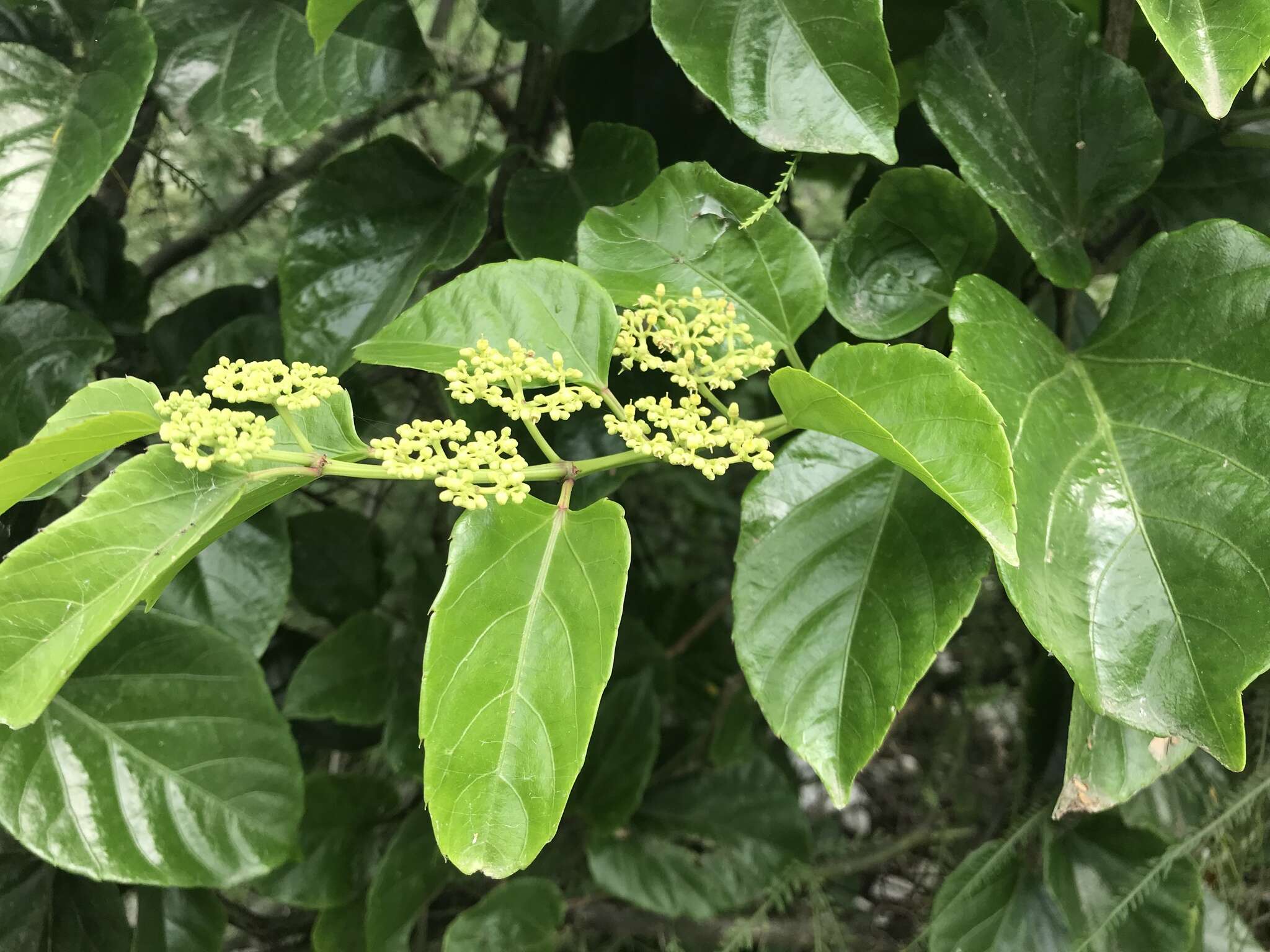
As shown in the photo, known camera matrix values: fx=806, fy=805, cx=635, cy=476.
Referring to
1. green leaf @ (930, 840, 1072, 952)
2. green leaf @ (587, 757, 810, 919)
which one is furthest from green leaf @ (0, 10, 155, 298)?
green leaf @ (930, 840, 1072, 952)

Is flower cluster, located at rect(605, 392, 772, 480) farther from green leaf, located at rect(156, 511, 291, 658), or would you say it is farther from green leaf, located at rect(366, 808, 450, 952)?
green leaf, located at rect(366, 808, 450, 952)

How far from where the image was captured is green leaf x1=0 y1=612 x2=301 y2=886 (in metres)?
0.53

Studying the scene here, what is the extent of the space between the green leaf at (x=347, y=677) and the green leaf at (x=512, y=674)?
431mm

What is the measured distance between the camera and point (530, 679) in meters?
0.38

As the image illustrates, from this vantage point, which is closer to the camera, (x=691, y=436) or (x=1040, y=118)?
(x=691, y=436)

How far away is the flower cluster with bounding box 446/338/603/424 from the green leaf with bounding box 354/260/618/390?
0.09 feet

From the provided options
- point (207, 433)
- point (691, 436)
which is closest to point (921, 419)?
point (691, 436)

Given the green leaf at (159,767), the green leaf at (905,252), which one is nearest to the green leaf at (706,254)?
the green leaf at (905,252)

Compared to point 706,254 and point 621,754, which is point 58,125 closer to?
point 706,254

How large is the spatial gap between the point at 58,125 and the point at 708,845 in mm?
841

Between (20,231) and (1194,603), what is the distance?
63cm

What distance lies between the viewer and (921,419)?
1.11 feet

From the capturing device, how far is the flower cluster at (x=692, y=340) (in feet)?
1.33

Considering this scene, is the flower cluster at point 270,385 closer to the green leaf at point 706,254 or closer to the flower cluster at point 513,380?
the flower cluster at point 513,380
